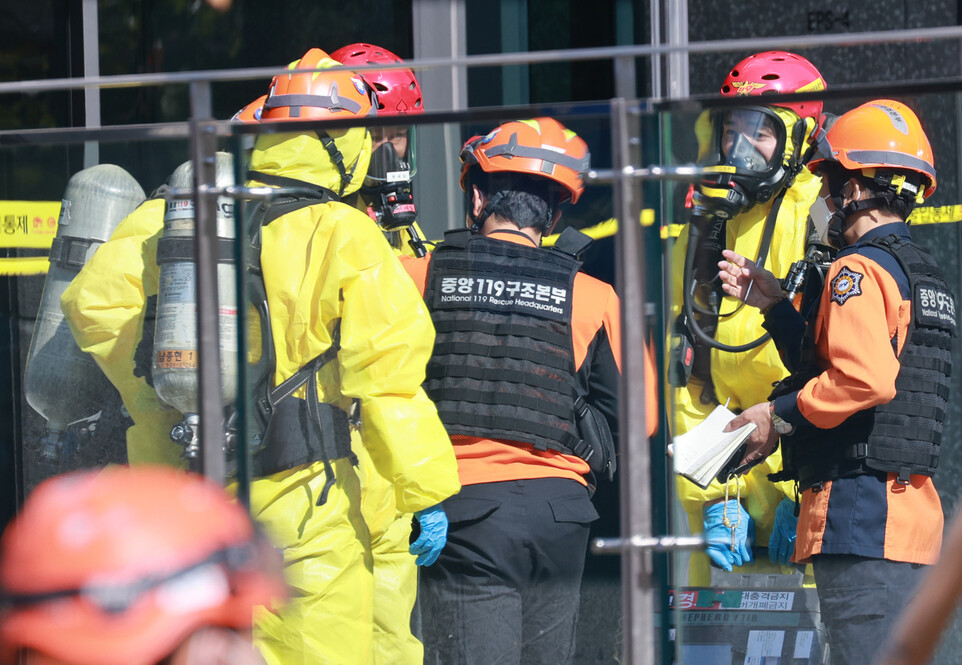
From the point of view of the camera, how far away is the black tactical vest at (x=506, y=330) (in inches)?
119

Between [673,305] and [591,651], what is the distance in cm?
84

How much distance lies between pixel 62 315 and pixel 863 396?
201cm

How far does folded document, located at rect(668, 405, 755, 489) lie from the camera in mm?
3010

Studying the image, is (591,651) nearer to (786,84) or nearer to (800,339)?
(800,339)

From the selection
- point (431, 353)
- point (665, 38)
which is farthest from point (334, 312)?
point (665, 38)

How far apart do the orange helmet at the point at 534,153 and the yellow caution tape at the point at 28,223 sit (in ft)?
3.46

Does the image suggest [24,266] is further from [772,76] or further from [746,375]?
[772,76]

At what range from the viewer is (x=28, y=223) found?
321 centimetres

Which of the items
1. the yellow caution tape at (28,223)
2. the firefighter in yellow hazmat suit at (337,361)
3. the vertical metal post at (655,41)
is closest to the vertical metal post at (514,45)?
the vertical metal post at (655,41)

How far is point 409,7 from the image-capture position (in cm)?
710

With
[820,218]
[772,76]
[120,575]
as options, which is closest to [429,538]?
[820,218]

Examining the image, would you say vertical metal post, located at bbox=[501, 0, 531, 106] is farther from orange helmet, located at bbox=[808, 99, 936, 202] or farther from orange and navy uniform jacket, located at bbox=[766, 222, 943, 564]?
orange and navy uniform jacket, located at bbox=[766, 222, 943, 564]

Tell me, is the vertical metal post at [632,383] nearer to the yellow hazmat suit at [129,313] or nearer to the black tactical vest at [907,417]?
the black tactical vest at [907,417]

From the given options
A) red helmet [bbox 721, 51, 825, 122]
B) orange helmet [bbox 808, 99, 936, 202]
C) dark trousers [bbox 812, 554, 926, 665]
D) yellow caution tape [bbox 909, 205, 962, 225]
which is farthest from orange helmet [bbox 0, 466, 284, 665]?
red helmet [bbox 721, 51, 825, 122]
